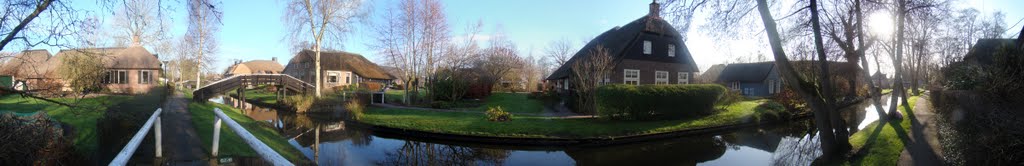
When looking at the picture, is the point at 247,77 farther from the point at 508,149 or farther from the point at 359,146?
the point at 508,149

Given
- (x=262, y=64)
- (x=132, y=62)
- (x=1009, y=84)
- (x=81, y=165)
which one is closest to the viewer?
(x=81, y=165)

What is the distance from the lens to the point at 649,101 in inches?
603

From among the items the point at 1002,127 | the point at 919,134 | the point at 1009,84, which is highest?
the point at 1009,84

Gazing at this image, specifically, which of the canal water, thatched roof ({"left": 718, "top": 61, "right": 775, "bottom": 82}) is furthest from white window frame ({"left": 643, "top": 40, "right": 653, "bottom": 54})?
thatched roof ({"left": 718, "top": 61, "right": 775, "bottom": 82})

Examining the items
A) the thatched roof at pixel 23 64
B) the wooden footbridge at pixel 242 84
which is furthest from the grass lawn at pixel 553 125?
the wooden footbridge at pixel 242 84

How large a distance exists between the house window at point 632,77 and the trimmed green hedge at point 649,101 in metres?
6.64

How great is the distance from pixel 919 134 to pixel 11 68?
16.9 m

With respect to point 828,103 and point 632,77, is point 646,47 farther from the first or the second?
point 828,103

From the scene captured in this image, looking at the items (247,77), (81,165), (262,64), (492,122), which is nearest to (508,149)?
(492,122)

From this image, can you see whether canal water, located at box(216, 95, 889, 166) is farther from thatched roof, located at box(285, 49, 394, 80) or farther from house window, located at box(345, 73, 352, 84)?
house window, located at box(345, 73, 352, 84)

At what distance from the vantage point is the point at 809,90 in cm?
815

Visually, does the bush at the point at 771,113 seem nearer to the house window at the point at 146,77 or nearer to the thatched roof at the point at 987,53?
the thatched roof at the point at 987,53

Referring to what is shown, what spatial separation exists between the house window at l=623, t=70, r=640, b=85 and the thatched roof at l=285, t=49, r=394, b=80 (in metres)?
28.7

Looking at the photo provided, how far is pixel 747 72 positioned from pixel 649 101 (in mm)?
31048
